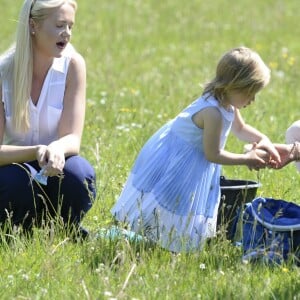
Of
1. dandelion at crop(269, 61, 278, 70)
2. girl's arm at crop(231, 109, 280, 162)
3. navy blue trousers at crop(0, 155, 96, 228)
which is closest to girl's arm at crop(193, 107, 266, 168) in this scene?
girl's arm at crop(231, 109, 280, 162)

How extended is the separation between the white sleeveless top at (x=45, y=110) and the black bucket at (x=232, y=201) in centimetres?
88

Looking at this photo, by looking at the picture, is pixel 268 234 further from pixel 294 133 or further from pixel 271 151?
pixel 294 133

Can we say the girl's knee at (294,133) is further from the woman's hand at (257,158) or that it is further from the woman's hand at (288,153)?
the woman's hand at (257,158)

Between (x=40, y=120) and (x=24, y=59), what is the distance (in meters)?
0.31

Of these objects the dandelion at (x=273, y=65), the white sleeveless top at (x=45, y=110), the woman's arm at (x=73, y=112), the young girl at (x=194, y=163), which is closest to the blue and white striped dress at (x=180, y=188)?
the young girl at (x=194, y=163)

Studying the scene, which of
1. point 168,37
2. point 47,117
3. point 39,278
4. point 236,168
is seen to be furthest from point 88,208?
point 168,37

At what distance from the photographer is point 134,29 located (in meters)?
12.0

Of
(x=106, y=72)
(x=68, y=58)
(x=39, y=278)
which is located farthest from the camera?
(x=106, y=72)

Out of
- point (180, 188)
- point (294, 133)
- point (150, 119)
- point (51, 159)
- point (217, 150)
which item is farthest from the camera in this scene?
point (150, 119)

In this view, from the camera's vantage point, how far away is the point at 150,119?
7496mm

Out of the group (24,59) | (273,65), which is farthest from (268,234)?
(273,65)

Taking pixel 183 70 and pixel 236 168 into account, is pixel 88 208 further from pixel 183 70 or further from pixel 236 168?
pixel 183 70

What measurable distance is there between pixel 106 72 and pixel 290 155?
4664 millimetres

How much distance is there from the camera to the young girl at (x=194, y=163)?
4809 mm
